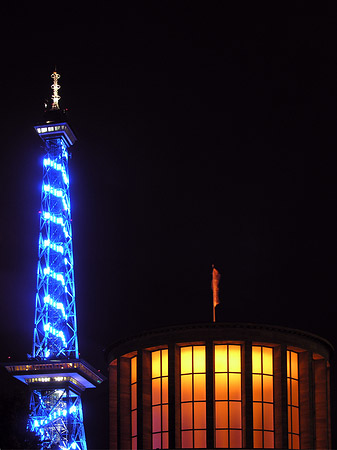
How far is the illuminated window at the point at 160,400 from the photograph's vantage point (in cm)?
7300

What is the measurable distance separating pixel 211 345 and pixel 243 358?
297cm

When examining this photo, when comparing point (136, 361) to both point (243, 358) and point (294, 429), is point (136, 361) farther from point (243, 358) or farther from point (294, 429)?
point (294, 429)

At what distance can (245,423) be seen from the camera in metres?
70.9

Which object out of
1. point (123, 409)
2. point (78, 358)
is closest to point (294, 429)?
point (123, 409)

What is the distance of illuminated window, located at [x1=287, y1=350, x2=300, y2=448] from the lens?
241 ft

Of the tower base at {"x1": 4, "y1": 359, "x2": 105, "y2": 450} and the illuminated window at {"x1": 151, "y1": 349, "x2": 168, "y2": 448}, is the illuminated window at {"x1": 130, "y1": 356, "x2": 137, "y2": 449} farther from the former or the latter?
the tower base at {"x1": 4, "y1": 359, "x2": 105, "y2": 450}

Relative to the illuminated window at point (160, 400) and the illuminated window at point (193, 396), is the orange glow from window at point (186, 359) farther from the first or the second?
the illuminated window at point (160, 400)

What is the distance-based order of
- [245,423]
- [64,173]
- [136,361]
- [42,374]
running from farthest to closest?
[64,173] → [42,374] → [136,361] → [245,423]

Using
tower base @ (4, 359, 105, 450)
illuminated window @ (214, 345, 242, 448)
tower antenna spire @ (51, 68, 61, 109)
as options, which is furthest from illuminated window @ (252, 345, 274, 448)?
tower antenna spire @ (51, 68, 61, 109)

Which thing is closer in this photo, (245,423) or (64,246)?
(245,423)

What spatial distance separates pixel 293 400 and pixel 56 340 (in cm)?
7838

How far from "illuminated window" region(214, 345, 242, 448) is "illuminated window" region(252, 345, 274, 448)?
139 cm

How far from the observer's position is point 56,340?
481 feet

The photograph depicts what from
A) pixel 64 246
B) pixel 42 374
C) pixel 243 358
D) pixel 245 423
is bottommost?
pixel 245 423
